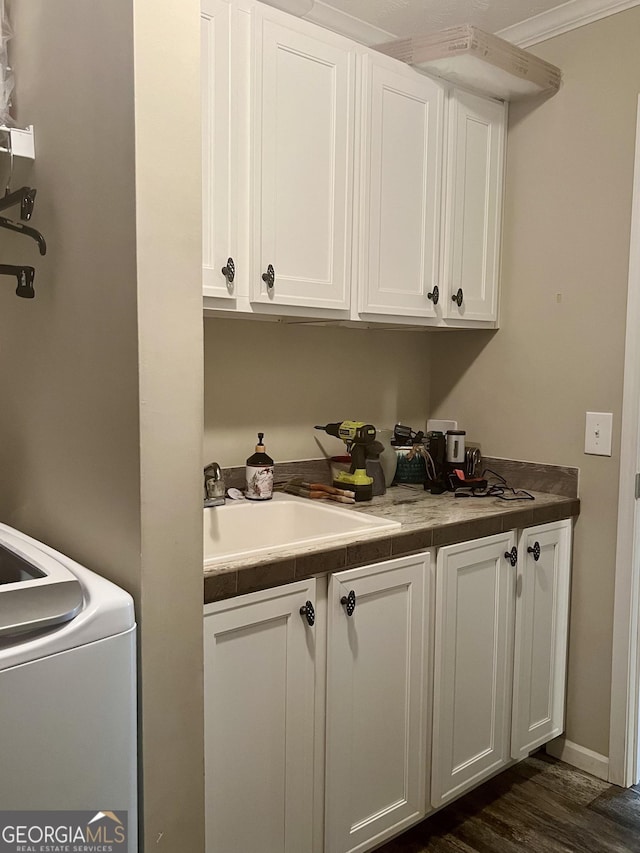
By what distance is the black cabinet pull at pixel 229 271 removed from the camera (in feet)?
5.82

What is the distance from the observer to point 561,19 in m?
2.29

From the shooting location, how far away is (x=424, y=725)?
1.91m

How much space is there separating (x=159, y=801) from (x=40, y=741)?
11.7 inches

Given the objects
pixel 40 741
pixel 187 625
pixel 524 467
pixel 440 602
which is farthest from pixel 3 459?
pixel 524 467

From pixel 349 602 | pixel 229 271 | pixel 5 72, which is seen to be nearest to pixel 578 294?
pixel 229 271

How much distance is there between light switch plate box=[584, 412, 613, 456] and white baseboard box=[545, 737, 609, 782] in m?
1.00

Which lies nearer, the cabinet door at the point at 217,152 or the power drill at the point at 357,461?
the cabinet door at the point at 217,152

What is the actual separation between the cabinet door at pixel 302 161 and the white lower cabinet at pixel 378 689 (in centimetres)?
82

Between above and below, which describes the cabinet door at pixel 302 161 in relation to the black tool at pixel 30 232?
above

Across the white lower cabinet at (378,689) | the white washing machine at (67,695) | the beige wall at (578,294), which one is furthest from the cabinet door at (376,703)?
the beige wall at (578,294)

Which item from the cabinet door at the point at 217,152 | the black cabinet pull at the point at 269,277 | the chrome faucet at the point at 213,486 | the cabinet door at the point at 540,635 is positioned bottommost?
the cabinet door at the point at 540,635

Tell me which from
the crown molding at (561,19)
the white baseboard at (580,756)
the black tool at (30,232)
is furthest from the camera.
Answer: the white baseboard at (580,756)

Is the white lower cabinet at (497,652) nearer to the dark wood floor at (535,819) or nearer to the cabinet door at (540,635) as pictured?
the cabinet door at (540,635)

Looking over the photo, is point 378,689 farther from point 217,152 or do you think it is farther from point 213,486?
point 217,152
